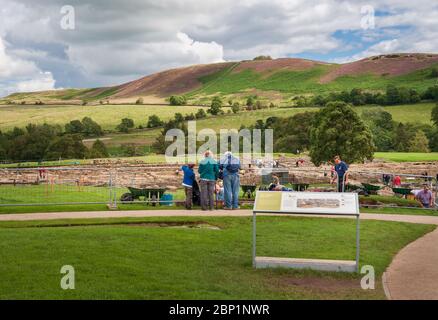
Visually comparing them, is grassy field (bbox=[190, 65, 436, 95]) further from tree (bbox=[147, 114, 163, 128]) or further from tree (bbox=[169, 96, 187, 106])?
tree (bbox=[147, 114, 163, 128])

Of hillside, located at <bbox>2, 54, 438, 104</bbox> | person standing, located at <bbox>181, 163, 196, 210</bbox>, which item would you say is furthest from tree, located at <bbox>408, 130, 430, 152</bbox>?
person standing, located at <bbox>181, 163, 196, 210</bbox>

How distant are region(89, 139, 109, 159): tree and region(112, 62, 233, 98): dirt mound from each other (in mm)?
68136

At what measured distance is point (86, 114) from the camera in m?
114

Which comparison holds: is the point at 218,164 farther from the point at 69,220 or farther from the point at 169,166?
the point at 169,166

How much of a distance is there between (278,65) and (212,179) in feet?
518

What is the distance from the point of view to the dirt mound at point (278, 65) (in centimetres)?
17225

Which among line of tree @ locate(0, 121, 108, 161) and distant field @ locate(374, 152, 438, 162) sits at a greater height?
line of tree @ locate(0, 121, 108, 161)

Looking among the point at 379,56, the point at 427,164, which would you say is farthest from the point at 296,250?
the point at 379,56

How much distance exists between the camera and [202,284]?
1013 cm

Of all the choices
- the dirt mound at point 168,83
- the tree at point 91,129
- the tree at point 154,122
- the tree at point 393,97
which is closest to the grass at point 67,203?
the tree at point 91,129

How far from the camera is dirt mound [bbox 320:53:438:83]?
15212 centimetres

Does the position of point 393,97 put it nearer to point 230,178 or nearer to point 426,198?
point 426,198
